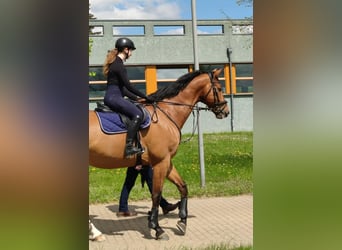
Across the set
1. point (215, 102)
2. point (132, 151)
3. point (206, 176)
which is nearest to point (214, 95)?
point (215, 102)

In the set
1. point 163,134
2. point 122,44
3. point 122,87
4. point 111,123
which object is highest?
point 122,44

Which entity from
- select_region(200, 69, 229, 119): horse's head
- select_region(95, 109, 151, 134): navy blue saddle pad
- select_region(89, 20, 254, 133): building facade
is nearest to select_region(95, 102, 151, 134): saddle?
select_region(95, 109, 151, 134): navy blue saddle pad

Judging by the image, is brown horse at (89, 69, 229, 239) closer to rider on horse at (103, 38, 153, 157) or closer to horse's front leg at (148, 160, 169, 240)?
horse's front leg at (148, 160, 169, 240)

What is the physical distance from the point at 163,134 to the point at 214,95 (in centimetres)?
85

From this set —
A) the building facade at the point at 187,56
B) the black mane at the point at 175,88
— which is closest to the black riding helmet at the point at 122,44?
the black mane at the point at 175,88

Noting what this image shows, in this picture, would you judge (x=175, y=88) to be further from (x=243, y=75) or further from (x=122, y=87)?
(x=243, y=75)

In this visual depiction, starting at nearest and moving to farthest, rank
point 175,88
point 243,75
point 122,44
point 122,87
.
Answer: point 122,44 < point 122,87 < point 175,88 < point 243,75

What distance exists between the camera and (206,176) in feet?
27.3

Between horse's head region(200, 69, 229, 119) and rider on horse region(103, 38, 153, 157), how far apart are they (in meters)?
0.96

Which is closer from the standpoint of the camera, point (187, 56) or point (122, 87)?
Answer: point (122, 87)

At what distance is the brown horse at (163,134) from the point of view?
4266 mm
